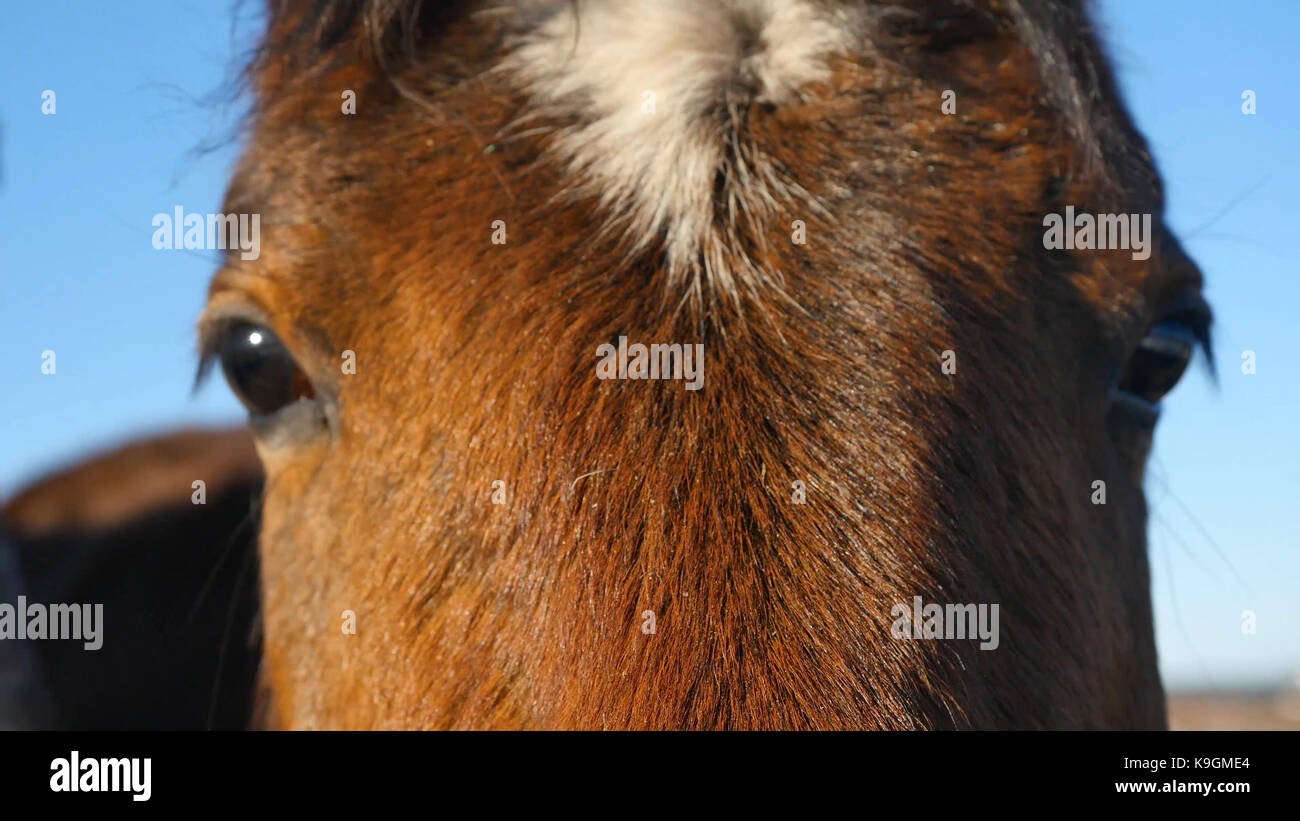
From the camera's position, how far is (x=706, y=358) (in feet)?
6.26

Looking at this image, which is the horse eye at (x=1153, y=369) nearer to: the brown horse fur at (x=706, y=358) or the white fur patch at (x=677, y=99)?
the brown horse fur at (x=706, y=358)

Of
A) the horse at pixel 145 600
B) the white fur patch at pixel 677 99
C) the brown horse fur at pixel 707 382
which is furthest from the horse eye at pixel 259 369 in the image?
the horse at pixel 145 600

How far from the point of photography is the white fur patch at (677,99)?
6.84ft

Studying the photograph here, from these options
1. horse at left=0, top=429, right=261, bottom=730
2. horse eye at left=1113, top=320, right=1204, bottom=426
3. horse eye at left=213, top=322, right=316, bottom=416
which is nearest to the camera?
horse eye at left=213, top=322, right=316, bottom=416

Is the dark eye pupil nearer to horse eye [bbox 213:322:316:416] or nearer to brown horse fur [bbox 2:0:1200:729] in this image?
brown horse fur [bbox 2:0:1200:729]

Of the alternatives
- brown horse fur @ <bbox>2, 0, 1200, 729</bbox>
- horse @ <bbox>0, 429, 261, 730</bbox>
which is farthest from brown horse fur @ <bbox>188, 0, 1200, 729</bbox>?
horse @ <bbox>0, 429, 261, 730</bbox>

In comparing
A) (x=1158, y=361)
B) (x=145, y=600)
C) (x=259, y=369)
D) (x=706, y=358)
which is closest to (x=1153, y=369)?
(x=1158, y=361)

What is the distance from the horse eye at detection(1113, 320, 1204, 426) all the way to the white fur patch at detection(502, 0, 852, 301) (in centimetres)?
103

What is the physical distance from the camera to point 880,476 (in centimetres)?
184

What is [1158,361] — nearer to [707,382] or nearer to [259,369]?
[707,382]

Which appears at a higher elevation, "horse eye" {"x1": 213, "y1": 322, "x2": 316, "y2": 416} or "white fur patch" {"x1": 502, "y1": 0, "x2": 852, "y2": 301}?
"white fur patch" {"x1": 502, "y1": 0, "x2": 852, "y2": 301}

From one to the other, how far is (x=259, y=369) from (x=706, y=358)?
1129mm

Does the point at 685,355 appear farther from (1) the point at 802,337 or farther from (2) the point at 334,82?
(2) the point at 334,82

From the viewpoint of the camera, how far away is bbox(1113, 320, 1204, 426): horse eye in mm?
2641
